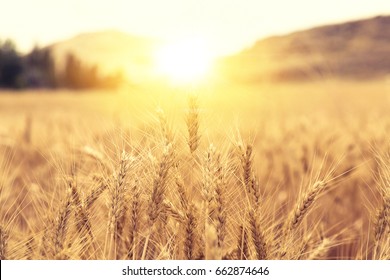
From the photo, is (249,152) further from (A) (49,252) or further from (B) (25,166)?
(B) (25,166)

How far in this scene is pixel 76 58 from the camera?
37.4 m

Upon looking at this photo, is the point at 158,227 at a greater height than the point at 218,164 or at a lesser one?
lesser

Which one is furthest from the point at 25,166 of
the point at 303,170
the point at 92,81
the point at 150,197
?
the point at 92,81

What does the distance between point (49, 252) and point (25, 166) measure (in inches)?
80.4

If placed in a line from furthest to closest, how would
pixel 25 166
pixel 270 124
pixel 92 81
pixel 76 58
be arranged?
pixel 76 58 → pixel 92 81 → pixel 270 124 → pixel 25 166

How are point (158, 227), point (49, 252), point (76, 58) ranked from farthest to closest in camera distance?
point (76, 58) → point (158, 227) → point (49, 252)

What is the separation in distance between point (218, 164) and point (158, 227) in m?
0.23

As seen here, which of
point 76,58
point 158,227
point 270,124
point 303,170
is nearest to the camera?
point 158,227

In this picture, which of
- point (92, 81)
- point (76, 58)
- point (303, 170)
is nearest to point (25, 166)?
point (303, 170)

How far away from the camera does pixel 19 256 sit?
1.22m

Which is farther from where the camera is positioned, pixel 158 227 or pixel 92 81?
pixel 92 81

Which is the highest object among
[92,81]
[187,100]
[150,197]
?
[187,100]

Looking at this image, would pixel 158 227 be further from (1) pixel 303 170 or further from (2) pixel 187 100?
(1) pixel 303 170
